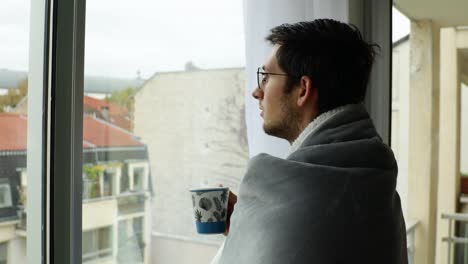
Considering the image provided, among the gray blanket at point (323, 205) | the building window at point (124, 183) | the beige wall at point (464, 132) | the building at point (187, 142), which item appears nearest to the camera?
the gray blanket at point (323, 205)

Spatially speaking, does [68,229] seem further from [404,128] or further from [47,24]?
[404,128]

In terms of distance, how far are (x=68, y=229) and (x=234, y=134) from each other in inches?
35.0

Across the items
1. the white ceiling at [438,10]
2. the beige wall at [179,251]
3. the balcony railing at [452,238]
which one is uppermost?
the white ceiling at [438,10]

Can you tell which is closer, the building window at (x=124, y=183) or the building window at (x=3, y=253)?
the building window at (x=3, y=253)

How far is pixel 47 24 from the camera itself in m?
1.43

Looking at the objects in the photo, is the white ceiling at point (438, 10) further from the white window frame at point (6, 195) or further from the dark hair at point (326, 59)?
the white window frame at point (6, 195)

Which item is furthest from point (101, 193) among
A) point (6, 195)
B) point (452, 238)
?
point (452, 238)

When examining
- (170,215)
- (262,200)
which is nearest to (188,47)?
(170,215)

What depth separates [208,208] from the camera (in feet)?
4.67

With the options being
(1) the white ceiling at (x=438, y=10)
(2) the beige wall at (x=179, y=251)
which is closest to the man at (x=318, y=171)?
(2) the beige wall at (x=179, y=251)

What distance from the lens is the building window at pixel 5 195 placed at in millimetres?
1332

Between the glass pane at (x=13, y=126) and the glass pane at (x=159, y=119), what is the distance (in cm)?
20

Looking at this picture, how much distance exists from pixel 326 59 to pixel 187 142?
2.55 feet

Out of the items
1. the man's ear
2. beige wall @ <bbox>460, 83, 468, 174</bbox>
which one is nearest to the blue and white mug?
the man's ear
